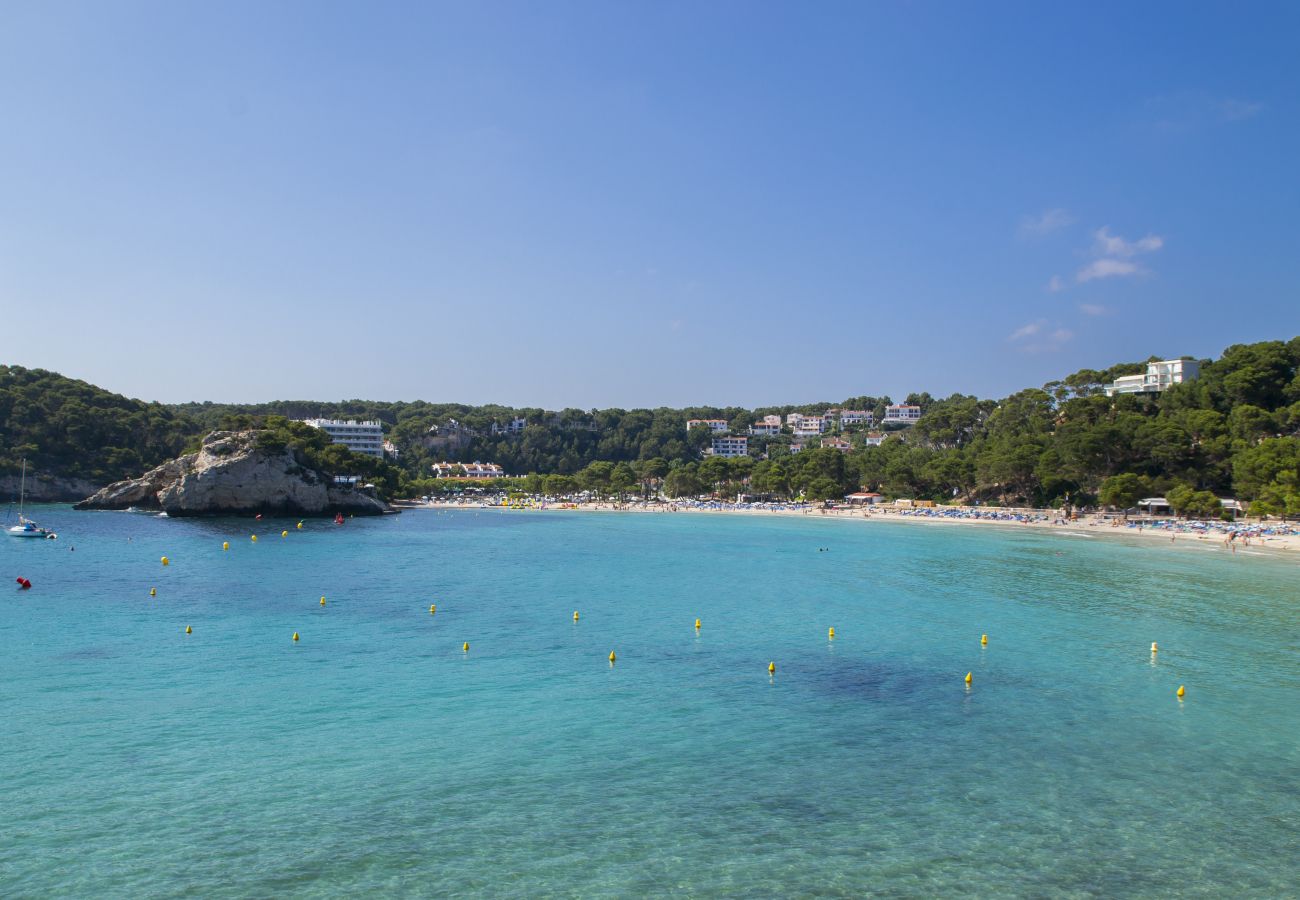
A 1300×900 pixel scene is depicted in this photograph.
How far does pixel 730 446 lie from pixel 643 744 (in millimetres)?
156678

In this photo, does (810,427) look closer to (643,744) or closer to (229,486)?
(229,486)

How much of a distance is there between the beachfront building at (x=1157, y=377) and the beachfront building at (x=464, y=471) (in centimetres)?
9705

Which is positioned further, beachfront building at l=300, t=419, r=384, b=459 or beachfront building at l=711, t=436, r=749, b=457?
beachfront building at l=711, t=436, r=749, b=457

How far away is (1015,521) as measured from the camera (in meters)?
78.9

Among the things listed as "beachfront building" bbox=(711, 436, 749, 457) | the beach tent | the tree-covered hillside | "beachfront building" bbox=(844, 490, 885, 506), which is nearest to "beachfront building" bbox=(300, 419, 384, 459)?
the tree-covered hillside

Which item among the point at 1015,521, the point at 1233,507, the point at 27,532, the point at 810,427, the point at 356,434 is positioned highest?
the point at 810,427

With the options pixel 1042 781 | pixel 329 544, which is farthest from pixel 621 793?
pixel 329 544

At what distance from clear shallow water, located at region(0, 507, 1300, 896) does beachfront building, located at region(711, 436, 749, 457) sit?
135 m

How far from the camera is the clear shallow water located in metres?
10.6

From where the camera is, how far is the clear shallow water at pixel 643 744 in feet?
34.6

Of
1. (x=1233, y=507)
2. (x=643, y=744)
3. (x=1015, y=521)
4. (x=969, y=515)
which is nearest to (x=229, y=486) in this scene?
(x=643, y=744)

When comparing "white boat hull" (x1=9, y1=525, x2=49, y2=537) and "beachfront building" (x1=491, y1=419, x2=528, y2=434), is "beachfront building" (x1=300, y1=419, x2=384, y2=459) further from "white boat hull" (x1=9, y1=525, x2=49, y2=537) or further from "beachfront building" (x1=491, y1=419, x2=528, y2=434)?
"white boat hull" (x1=9, y1=525, x2=49, y2=537)

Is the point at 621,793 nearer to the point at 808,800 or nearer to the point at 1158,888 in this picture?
the point at 808,800

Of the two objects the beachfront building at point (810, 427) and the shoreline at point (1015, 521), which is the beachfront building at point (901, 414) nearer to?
the beachfront building at point (810, 427)
